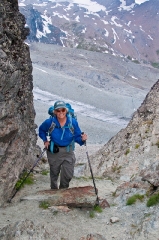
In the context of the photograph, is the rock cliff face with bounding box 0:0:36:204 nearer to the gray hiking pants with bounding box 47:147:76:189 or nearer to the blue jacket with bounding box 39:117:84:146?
the blue jacket with bounding box 39:117:84:146

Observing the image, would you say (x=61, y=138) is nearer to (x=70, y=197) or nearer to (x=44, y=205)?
(x=70, y=197)

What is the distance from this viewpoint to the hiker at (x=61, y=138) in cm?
798

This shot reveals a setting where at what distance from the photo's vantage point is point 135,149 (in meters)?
17.7

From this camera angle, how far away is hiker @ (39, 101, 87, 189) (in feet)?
26.2

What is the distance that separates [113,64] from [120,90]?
57835 millimetres

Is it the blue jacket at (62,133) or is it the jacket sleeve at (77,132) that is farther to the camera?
the jacket sleeve at (77,132)

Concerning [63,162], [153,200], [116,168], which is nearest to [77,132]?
[63,162]

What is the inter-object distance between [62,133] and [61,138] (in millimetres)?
166

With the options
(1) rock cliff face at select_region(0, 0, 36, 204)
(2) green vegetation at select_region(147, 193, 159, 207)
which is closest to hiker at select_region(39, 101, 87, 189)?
(1) rock cliff face at select_region(0, 0, 36, 204)

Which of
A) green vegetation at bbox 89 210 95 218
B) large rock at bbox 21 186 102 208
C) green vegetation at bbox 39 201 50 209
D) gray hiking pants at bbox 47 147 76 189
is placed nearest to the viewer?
green vegetation at bbox 89 210 95 218

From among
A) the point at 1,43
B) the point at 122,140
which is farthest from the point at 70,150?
the point at 122,140

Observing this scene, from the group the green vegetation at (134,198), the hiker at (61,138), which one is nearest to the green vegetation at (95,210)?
the green vegetation at (134,198)

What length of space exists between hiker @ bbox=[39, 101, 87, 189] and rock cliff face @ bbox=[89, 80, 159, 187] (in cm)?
620

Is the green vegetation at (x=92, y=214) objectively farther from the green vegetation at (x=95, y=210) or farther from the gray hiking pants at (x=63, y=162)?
the gray hiking pants at (x=63, y=162)
